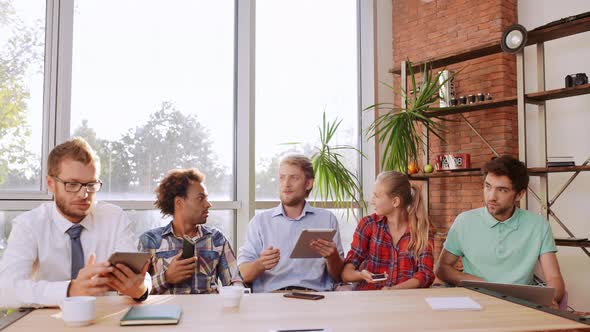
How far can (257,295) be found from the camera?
2.23m

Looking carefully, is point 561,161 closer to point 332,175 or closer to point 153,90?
point 332,175

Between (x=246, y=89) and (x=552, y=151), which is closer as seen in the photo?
(x=552, y=151)

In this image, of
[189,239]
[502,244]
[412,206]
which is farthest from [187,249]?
[502,244]

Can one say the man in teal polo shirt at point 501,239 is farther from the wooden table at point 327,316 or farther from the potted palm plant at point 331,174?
the potted palm plant at point 331,174

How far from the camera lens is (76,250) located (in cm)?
228

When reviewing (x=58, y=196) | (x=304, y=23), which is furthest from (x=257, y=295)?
(x=304, y=23)

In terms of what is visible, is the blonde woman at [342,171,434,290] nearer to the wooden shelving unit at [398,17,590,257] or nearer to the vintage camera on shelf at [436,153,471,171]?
the wooden shelving unit at [398,17,590,257]

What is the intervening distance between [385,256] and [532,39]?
2399 mm

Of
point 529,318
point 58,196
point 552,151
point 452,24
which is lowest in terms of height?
point 529,318

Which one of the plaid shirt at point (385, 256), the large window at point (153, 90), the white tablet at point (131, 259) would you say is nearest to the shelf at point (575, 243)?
the plaid shirt at point (385, 256)

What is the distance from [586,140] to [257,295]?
3393 mm

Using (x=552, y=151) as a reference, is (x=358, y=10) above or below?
above

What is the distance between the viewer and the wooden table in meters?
1.69

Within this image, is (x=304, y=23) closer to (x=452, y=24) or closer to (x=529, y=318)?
(x=452, y=24)
